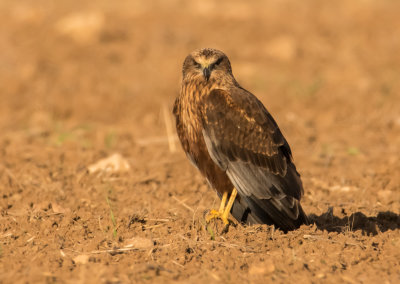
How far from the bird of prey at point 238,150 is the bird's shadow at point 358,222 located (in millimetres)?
555

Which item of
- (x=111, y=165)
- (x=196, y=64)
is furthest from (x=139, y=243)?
(x=111, y=165)

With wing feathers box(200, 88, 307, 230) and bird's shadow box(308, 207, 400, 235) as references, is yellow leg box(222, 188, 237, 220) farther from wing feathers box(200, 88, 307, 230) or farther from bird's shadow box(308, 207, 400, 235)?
bird's shadow box(308, 207, 400, 235)

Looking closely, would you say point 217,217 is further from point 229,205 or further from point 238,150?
point 238,150

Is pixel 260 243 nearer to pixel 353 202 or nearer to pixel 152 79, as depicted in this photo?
pixel 353 202

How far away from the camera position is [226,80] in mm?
5832

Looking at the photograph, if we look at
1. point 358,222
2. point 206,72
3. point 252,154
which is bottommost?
point 358,222

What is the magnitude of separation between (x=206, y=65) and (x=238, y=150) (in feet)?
2.63

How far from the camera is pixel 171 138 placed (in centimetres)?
882

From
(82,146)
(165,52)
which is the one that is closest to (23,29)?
(165,52)

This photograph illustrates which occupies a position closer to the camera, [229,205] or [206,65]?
[229,205]

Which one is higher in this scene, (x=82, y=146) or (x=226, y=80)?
(x=226, y=80)

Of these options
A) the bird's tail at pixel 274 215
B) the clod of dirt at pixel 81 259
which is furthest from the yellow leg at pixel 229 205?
the clod of dirt at pixel 81 259

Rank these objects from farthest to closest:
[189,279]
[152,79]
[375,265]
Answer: [152,79] < [375,265] < [189,279]

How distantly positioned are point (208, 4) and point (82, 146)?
28.1ft
